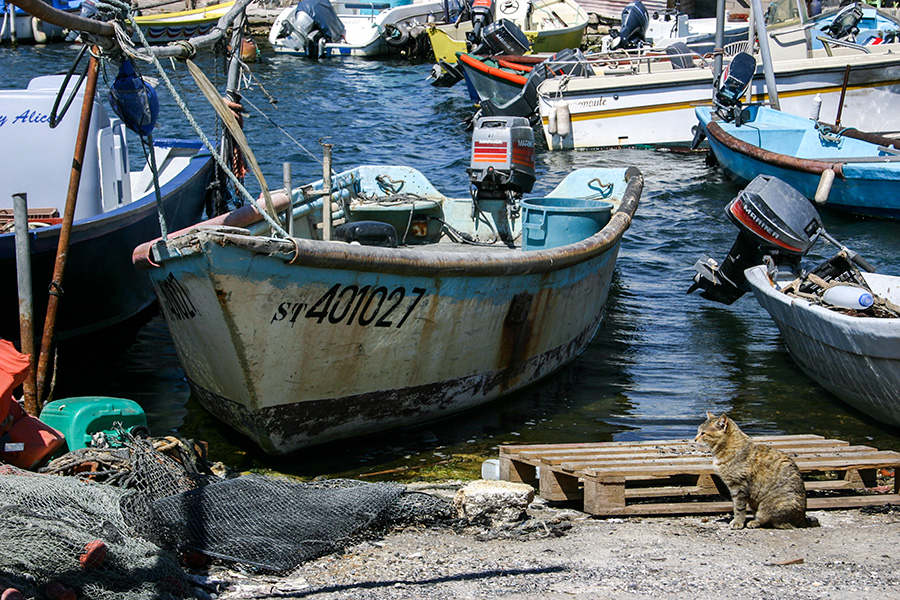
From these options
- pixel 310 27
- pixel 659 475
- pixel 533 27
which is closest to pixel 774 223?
pixel 659 475

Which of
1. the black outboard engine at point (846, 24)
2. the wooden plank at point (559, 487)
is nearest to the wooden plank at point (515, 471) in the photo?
the wooden plank at point (559, 487)

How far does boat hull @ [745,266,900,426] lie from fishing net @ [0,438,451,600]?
11.4ft

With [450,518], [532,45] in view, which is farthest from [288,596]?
[532,45]

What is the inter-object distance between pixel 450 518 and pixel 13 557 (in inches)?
84.4

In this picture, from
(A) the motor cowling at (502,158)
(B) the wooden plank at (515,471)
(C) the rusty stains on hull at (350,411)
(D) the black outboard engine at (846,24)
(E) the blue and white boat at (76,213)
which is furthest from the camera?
(D) the black outboard engine at (846,24)

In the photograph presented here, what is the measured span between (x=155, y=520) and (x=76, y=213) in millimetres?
4919

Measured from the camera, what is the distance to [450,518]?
4.75m

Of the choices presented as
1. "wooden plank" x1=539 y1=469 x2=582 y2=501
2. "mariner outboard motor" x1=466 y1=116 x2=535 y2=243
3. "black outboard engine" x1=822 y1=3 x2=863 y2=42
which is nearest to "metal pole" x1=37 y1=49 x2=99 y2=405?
"wooden plank" x1=539 y1=469 x2=582 y2=501

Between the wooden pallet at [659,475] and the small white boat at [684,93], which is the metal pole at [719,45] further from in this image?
the wooden pallet at [659,475]

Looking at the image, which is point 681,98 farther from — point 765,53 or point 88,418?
point 88,418

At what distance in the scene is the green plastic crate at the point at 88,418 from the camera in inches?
197

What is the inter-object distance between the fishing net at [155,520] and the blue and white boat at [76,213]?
3.11 m

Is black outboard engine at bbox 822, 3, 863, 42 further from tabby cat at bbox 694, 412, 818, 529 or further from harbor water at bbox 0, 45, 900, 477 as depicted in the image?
tabby cat at bbox 694, 412, 818, 529

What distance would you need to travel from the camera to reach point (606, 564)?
4.18 metres
